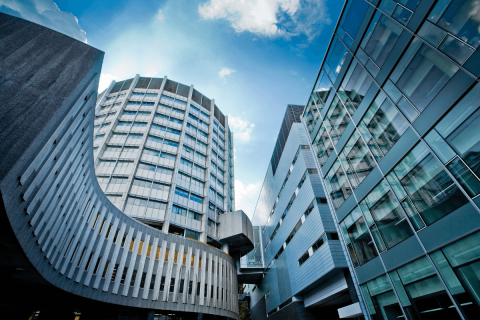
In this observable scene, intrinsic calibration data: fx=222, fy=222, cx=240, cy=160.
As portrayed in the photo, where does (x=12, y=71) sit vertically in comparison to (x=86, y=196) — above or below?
below

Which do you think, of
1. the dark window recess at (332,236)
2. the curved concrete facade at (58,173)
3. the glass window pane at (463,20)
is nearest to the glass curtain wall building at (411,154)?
the glass window pane at (463,20)

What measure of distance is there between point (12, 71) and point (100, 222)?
16442 mm

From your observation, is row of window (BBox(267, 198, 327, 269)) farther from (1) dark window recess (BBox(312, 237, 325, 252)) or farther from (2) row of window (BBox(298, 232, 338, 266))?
(1) dark window recess (BBox(312, 237, 325, 252))

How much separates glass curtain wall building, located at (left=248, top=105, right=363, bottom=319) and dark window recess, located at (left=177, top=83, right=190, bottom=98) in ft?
82.5

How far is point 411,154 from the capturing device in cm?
1205

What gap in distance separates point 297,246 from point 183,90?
4316 centimetres

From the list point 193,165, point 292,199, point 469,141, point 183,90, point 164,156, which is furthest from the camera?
point 183,90

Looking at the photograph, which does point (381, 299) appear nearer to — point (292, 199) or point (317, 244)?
point (317, 244)

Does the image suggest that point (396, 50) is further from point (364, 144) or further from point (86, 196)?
point (86, 196)

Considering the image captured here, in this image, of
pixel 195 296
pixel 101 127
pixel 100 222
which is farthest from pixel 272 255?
pixel 101 127

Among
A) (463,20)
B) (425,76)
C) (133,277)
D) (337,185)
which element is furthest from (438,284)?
(133,277)

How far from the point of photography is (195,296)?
28.4 m

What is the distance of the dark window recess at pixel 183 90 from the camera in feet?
174

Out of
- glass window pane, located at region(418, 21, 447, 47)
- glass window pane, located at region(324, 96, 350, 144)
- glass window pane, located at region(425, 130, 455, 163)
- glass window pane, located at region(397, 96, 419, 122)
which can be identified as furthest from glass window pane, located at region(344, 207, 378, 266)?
glass window pane, located at region(418, 21, 447, 47)
